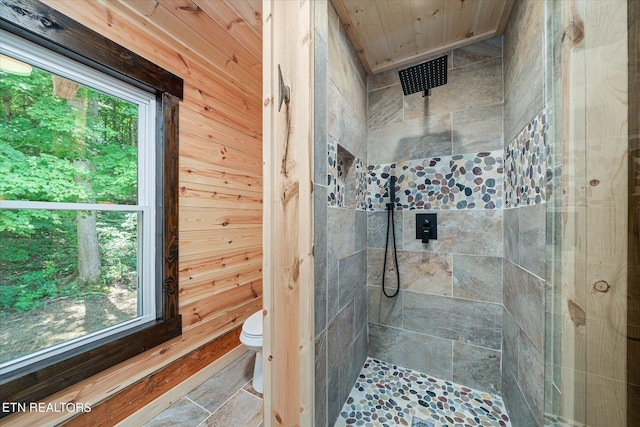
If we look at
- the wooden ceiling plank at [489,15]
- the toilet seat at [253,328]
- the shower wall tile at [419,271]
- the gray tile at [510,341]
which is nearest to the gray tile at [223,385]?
the toilet seat at [253,328]

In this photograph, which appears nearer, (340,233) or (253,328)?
(340,233)

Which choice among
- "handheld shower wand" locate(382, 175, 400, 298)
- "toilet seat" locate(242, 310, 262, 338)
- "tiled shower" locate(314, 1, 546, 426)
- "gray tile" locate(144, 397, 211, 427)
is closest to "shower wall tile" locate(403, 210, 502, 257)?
"tiled shower" locate(314, 1, 546, 426)

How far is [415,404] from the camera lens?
132 centimetres

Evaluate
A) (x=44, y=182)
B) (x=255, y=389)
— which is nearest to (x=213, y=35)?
(x=44, y=182)

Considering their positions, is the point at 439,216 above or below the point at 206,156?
below

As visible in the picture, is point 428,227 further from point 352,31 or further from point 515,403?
point 352,31

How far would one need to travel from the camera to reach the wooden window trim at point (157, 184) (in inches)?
37.9

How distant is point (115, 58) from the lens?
1245 mm

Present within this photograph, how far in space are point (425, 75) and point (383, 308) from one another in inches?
61.7

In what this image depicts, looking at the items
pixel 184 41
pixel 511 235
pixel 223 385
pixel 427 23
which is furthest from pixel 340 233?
pixel 184 41

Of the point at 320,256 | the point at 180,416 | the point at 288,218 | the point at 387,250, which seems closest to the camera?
the point at 288,218

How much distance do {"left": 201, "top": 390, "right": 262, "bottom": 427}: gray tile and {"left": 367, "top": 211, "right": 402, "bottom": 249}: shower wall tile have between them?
1277 millimetres

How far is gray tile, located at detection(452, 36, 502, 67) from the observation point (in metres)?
1.39

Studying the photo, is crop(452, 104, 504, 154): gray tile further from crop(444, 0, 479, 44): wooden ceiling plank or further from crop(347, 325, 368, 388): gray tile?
crop(347, 325, 368, 388): gray tile
